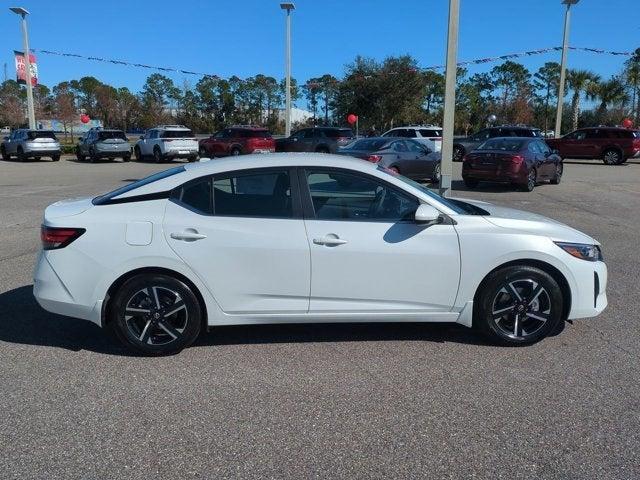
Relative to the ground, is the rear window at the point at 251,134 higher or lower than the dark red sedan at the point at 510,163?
higher

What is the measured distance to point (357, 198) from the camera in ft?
14.6

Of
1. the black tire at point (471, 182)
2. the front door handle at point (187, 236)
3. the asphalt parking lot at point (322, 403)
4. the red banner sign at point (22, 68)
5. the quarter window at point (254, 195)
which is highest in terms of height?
the red banner sign at point (22, 68)

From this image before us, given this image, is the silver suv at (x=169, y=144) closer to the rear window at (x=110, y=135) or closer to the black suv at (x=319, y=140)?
the rear window at (x=110, y=135)

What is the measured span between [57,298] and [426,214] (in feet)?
9.36

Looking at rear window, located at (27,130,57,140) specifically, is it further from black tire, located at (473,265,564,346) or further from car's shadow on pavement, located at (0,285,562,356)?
black tire, located at (473,265,564,346)

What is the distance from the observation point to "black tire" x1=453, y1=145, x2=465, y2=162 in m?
28.6

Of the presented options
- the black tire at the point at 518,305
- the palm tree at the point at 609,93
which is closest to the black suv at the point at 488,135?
the black tire at the point at 518,305

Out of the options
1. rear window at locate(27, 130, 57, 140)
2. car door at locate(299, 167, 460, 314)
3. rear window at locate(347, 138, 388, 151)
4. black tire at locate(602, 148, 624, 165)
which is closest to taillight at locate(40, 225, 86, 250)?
car door at locate(299, 167, 460, 314)

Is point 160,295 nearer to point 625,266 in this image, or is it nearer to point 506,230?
point 506,230

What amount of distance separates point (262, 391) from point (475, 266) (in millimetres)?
1861

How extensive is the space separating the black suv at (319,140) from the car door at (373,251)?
21216 mm

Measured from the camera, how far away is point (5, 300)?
18.8 feet

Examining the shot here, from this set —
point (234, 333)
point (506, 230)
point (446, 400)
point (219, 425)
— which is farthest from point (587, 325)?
point (219, 425)

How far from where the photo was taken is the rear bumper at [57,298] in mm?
4273
